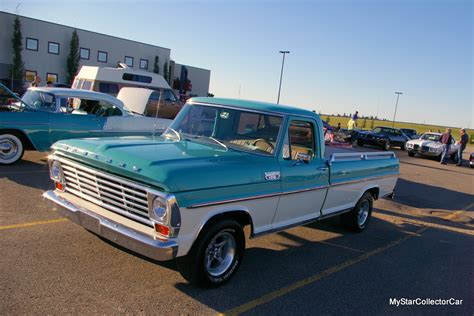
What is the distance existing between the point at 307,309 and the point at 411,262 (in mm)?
2372

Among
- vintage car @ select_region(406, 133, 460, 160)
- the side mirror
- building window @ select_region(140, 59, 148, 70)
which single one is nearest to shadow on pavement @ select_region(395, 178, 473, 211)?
the side mirror

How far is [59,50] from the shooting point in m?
32.8

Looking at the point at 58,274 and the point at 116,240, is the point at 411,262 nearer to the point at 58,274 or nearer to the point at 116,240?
the point at 116,240

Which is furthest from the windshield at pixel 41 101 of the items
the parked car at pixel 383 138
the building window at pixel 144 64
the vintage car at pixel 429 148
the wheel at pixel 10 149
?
the building window at pixel 144 64

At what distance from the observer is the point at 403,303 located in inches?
165

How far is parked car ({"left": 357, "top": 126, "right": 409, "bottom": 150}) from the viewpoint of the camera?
2462 centimetres

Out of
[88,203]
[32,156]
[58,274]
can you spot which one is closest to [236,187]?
[88,203]

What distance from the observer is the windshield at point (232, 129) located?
474 centimetres

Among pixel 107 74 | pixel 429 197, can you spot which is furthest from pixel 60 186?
pixel 107 74

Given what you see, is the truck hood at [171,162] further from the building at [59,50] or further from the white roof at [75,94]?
the building at [59,50]

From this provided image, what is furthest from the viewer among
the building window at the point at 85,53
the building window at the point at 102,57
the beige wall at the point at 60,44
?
the building window at the point at 102,57

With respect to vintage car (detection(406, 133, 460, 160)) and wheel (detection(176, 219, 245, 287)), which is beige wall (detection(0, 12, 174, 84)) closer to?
vintage car (detection(406, 133, 460, 160))

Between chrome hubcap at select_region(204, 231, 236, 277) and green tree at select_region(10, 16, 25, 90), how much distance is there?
31046 mm

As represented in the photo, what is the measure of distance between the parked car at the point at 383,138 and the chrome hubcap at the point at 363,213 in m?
19.1
